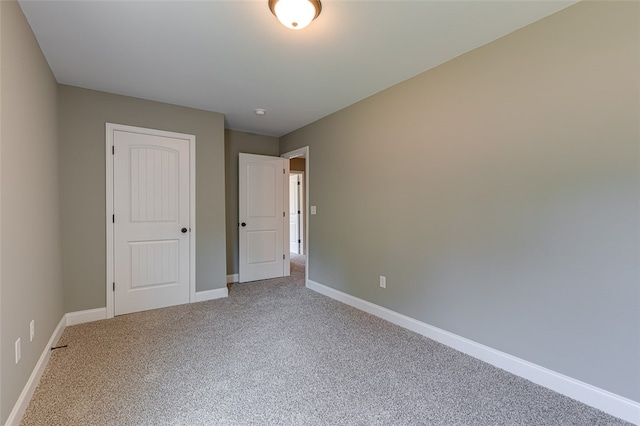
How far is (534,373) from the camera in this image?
194 centimetres

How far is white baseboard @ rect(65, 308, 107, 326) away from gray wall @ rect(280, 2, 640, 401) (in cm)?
302

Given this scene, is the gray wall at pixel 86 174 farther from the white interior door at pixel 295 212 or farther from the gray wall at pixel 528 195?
the white interior door at pixel 295 212

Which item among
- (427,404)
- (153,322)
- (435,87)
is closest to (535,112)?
(435,87)

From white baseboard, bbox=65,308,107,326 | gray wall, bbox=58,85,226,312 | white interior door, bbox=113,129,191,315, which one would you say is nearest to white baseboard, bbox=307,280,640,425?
white interior door, bbox=113,129,191,315

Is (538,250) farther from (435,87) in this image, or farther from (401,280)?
(435,87)

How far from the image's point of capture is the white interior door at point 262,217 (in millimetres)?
4504

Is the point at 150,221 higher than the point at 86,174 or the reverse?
the reverse

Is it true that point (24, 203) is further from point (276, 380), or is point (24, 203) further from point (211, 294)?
point (211, 294)

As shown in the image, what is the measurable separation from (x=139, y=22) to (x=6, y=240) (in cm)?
155

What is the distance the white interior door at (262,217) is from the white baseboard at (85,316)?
1.80 m

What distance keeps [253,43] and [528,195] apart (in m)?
2.28

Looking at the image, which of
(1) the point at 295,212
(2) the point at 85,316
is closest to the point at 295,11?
(2) the point at 85,316

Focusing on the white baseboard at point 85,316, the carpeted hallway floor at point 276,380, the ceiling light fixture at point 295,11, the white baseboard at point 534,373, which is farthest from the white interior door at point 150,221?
the white baseboard at point 534,373

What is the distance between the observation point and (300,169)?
22.4ft
